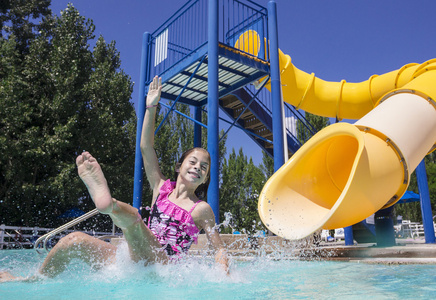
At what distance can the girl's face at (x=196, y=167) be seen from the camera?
2.64 m

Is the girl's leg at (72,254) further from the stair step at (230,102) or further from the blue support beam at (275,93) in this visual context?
the stair step at (230,102)

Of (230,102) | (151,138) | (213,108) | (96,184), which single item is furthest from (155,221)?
(230,102)

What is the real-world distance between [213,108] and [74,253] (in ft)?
14.2

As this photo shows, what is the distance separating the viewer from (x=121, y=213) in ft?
6.41

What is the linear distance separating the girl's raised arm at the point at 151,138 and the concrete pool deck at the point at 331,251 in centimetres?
85

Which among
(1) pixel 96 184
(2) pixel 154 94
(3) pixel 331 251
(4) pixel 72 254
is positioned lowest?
(3) pixel 331 251

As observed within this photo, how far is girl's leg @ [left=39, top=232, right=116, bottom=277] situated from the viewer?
2.31 meters

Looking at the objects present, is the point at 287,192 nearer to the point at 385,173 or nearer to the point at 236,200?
the point at 385,173

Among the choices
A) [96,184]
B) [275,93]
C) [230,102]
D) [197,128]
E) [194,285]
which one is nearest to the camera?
[96,184]

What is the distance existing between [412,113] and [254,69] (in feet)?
14.0

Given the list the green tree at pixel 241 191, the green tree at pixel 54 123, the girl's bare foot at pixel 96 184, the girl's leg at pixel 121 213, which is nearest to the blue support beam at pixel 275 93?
the girl's leg at pixel 121 213

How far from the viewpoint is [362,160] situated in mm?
3188

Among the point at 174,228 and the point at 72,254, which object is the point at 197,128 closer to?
the point at 174,228

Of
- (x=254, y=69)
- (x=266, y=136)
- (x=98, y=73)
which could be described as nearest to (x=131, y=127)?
(x=98, y=73)
